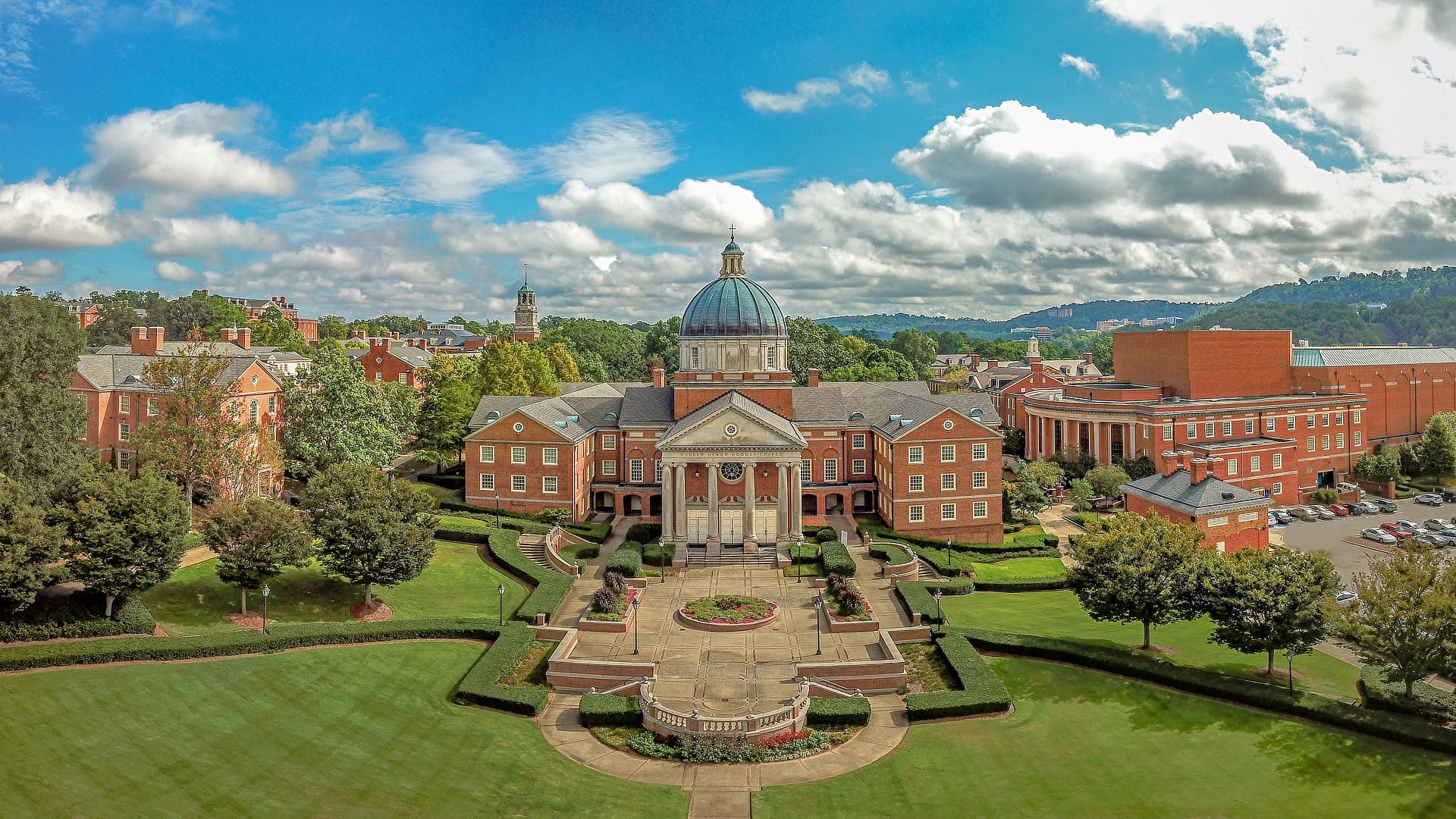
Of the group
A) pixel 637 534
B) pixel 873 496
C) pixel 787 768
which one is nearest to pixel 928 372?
pixel 873 496

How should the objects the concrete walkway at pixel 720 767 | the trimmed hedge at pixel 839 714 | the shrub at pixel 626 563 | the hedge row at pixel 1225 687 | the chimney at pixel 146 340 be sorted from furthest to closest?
the chimney at pixel 146 340 → the shrub at pixel 626 563 → the trimmed hedge at pixel 839 714 → the hedge row at pixel 1225 687 → the concrete walkway at pixel 720 767

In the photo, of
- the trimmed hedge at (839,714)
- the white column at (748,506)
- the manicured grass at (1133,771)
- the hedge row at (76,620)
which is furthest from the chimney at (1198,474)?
the hedge row at (76,620)

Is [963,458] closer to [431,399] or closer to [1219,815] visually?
[1219,815]

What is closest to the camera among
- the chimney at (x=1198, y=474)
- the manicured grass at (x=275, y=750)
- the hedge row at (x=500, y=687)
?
the manicured grass at (x=275, y=750)

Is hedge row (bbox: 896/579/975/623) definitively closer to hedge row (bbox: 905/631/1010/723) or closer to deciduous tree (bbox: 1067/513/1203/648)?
hedge row (bbox: 905/631/1010/723)

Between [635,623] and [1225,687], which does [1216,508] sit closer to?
[1225,687]

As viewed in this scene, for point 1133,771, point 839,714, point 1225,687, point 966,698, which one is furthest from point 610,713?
point 1225,687

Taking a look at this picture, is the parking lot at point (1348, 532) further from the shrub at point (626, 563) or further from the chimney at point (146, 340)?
the chimney at point (146, 340)
